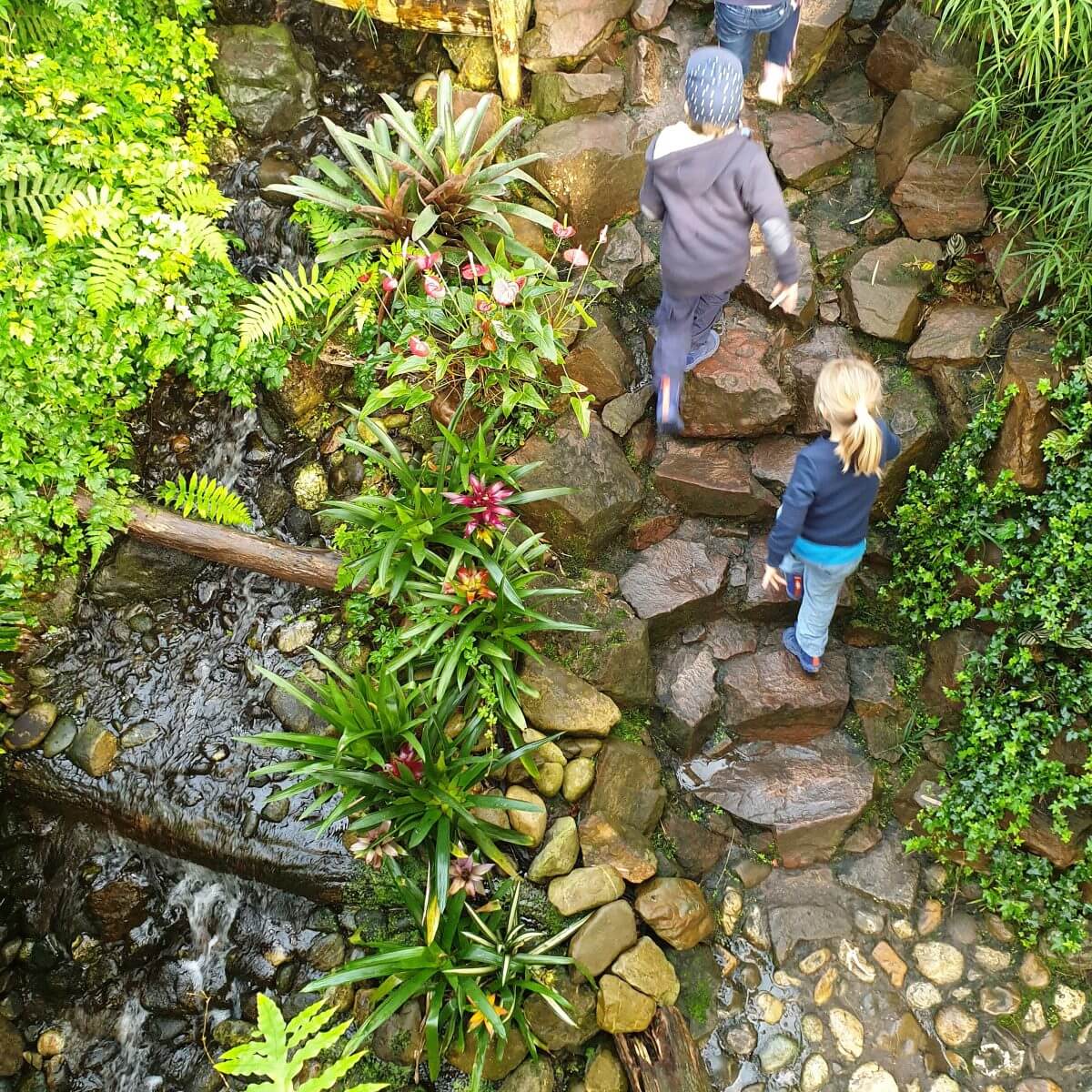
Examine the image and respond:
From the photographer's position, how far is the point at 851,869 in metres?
3.87

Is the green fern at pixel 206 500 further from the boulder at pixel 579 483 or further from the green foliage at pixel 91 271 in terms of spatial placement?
the boulder at pixel 579 483

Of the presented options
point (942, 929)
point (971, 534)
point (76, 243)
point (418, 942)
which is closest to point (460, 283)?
point (76, 243)

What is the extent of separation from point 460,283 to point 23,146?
2247mm

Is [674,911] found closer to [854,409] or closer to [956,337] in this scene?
[854,409]

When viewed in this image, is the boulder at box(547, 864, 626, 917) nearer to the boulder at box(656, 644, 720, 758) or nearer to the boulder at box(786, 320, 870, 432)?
the boulder at box(656, 644, 720, 758)

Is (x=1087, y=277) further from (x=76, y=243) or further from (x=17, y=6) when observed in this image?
(x=17, y=6)

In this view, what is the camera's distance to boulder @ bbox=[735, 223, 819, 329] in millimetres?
3961

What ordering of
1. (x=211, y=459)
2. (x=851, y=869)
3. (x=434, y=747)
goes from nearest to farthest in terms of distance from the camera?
(x=434, y=747) → (x=851, y=869) → (x=211, y=459)

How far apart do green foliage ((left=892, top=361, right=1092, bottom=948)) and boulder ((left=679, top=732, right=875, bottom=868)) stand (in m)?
0.38

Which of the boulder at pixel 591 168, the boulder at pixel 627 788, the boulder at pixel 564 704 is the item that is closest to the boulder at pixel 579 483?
the boulder at pixel 564 704

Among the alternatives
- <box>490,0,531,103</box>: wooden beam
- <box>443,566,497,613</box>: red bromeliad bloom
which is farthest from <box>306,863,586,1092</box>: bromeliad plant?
<box>490,0,531,103</box>: wooden beam

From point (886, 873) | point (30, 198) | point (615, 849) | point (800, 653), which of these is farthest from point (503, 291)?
point (886, 873)

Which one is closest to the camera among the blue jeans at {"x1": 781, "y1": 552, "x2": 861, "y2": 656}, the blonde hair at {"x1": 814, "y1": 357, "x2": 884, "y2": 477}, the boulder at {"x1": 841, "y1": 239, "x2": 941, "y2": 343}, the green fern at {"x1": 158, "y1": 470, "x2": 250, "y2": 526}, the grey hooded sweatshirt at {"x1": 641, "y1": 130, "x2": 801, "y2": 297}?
the blonde hair at {"x1": 814, "y1": 357, "x2": 884, "y2": 477}

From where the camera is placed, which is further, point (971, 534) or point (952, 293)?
point (952, 293)
